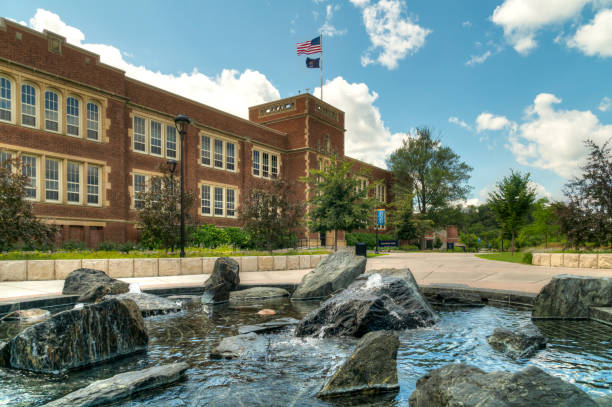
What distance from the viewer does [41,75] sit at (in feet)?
65.5

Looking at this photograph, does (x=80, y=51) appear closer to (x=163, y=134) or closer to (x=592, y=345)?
(x=163, y=134)

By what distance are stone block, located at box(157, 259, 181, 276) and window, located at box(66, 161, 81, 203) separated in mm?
11513

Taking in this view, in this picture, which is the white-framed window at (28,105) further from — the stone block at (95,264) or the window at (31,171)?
the stone block at (95,264)

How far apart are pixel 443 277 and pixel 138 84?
21890mm

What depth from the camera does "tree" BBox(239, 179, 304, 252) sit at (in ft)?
58.4

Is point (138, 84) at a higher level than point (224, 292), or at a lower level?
higher

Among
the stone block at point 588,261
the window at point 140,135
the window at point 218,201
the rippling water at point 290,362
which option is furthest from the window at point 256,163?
the rippling water at point 290,362

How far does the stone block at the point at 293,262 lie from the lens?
15.5m

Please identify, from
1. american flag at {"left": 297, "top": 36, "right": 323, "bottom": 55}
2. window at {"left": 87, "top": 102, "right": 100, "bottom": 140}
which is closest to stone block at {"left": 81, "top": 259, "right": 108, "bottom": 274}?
window at {"left": 87, "top": 102, "right": 100, "bottom": 140}

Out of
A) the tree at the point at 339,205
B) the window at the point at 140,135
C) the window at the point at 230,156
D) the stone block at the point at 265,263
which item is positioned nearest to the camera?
the stone block at the point at 265,263

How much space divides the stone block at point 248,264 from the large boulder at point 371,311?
7635 millimetres

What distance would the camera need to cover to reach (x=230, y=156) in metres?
31.2

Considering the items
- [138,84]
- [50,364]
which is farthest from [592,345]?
[138,84]

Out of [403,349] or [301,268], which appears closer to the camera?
[403,349]
